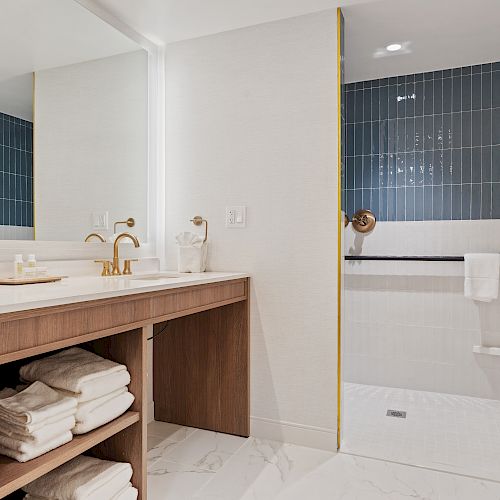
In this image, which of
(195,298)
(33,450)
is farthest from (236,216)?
(33,450)

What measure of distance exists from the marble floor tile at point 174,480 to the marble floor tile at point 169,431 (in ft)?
0.86

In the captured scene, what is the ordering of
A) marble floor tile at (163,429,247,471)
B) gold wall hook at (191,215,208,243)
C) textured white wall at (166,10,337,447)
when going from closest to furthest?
marble floor tile at (163,429,247,471) → textured white wall at (166,10,337,447) → gold wall hook at (191,215,208,243)

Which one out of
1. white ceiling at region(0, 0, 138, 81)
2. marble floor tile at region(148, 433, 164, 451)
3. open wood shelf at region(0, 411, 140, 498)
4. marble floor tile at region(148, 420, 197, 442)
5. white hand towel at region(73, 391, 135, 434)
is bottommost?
marble floor tile at region(148, 433, 164, 451)

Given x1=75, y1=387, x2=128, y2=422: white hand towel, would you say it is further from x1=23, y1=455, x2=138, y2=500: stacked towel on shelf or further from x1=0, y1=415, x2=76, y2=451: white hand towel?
x1=23, y1=455, x2=138, y2=500: stacked towel on shelf

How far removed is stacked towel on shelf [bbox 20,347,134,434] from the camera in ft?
4.60

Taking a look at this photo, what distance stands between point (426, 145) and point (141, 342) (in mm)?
2346

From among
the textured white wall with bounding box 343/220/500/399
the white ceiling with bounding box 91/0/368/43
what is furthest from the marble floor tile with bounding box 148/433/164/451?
the white ceiling with bounding box 91/0/368/43

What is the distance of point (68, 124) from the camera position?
205 centimetres

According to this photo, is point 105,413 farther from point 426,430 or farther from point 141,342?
point 426,430

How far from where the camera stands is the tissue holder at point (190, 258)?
7.74ft

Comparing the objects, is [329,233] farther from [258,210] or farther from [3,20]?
[3,20]

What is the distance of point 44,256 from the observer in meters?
1.92

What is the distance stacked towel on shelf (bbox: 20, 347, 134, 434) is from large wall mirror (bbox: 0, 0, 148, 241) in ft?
1.85

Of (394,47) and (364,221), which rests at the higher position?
(394,47)
